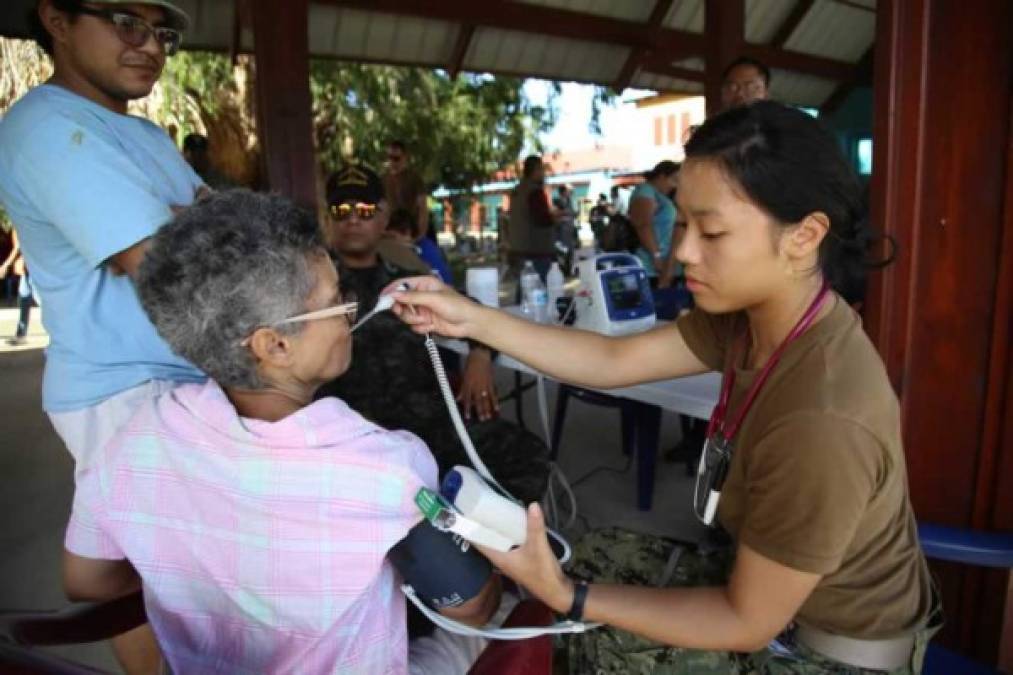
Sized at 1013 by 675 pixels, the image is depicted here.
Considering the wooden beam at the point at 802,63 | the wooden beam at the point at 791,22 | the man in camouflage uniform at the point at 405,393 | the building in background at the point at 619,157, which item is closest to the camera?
the man in camouflage uniform at the point at 405,393

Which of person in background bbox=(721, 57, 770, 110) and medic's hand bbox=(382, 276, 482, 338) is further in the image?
person in background bbox=(721, 57, 770, 110)

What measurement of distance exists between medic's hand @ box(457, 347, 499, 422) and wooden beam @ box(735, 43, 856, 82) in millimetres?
5904

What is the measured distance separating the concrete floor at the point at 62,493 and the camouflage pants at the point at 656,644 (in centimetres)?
154

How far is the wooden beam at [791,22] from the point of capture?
23.5 feet

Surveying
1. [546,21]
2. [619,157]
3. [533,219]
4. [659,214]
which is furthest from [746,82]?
[619,157]

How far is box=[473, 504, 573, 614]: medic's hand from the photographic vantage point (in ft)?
3.26

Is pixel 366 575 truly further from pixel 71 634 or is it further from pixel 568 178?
pixel 568 178

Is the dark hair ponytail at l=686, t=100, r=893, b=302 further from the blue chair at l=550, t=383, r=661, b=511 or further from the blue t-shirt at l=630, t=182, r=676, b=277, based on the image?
the blue t-shirt at l=630, t=182, r=676, b=277

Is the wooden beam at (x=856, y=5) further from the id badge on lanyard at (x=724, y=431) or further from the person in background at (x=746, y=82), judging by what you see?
the id badge on lanyard at (x=724, y=431)

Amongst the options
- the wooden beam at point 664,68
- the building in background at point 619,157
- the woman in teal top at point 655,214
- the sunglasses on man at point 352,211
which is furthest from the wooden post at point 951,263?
the building in background at point 619,157

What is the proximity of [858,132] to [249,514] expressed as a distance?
37.9 feet

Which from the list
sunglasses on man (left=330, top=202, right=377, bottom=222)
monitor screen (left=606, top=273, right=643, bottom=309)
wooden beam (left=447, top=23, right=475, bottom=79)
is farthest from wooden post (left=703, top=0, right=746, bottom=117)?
sunglasses on man (left=330, top=202, right=377, bottom=222)

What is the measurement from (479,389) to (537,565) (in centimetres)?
139

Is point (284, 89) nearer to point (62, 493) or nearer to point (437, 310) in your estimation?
point (62, 493)
